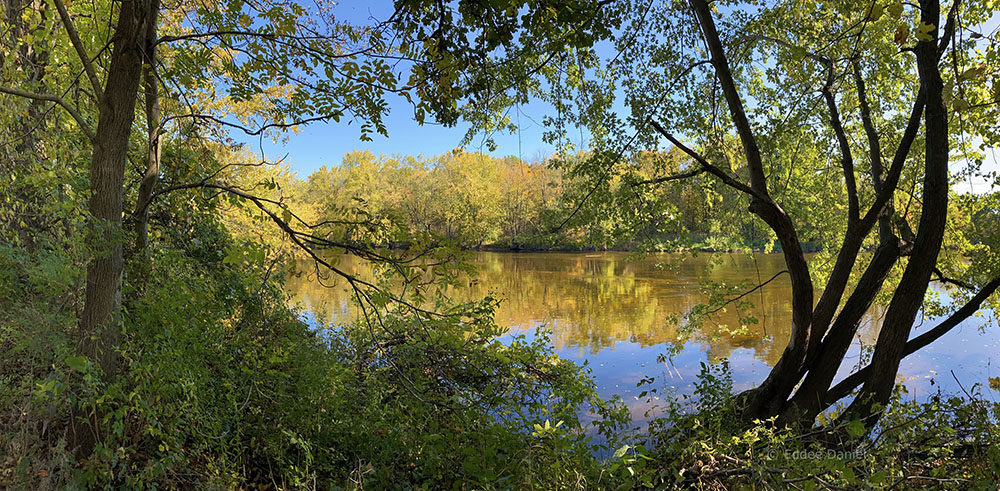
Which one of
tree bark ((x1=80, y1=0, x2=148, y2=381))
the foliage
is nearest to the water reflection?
the foliage

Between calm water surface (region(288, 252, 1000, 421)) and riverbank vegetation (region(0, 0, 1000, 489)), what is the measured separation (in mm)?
937

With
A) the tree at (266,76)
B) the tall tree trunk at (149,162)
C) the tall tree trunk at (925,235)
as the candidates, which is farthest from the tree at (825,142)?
the tall tree trunk at (149,162)

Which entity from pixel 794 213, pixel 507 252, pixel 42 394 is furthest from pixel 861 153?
pixel 507 252

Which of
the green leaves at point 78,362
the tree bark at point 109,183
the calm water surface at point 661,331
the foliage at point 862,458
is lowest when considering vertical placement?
the calm water surface at point 661,331

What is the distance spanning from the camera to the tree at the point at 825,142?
14.8ft

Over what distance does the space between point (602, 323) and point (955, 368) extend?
6.14 metres

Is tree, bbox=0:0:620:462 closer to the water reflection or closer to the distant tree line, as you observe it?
the distant tree line

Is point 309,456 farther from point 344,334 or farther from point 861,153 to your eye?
point 861,153

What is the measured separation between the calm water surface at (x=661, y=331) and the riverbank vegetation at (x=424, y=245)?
0.94 meters

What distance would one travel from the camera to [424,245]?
249cm

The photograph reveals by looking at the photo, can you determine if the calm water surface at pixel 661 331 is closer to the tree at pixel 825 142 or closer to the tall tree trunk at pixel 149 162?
the tree at pixel 825 142

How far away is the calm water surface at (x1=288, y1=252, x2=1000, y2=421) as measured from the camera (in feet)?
25.2

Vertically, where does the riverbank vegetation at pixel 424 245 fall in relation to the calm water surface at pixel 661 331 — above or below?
above

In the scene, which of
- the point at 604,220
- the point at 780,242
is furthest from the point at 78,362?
the point at 780,242
